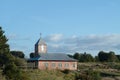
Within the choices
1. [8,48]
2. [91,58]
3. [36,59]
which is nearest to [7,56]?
[8,48]

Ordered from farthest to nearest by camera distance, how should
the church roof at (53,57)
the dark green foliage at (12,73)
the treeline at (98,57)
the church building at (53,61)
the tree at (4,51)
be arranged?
the treeline at (98,57)
the church roof at (53,57)
the church building at (53,61)
the tree at (4,51)
the dark green foliage at (12,73)

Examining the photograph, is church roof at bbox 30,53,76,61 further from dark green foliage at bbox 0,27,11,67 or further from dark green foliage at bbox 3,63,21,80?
dark green foliage at bbox 3,63,21,80

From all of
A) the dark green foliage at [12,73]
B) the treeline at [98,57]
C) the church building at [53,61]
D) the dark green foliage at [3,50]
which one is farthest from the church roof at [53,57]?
the dark green foliage at [12,73]

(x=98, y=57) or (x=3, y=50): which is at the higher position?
(x=98, y=57)

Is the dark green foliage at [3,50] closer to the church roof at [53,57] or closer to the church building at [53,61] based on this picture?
the church building at [53,61]

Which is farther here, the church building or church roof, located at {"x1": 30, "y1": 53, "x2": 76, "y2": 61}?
church roof, located at {"x1": 30, "y1": 53, "x2": 76, "y2": 61}

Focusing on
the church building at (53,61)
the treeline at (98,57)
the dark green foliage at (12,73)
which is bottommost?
the dark green foliage at (12,73)

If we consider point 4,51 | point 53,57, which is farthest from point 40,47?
point 4,51

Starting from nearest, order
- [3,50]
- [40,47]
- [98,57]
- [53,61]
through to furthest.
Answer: [3,50] → [53,61] → [40,47] → [98,57]

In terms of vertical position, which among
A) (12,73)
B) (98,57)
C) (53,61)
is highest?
(98,57)

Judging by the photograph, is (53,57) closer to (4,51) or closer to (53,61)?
(53,61)

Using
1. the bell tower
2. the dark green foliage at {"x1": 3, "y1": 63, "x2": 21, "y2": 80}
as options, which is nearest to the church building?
the bell tower

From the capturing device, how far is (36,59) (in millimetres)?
77062

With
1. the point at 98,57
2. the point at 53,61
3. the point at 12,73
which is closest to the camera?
the point at 12,73
